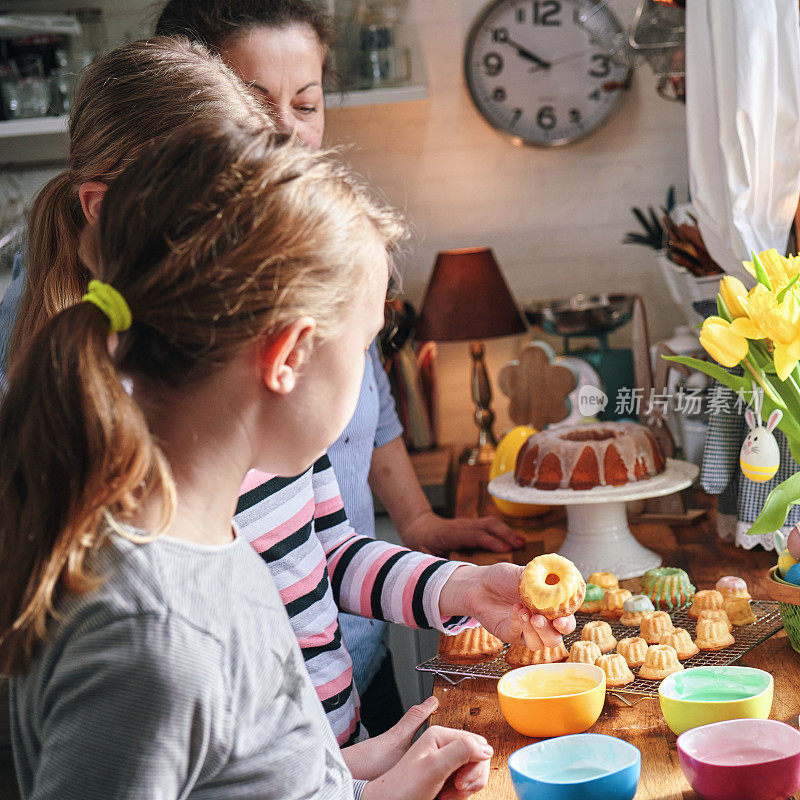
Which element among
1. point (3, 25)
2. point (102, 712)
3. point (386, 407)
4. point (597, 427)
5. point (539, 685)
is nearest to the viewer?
point (102, 712)

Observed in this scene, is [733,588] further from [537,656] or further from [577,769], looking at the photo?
[577,769]

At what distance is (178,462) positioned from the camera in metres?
0.59

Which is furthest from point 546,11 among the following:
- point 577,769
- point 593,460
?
point 577,769

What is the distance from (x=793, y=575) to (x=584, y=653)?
0.76 ft

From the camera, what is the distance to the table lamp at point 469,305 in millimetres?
2273

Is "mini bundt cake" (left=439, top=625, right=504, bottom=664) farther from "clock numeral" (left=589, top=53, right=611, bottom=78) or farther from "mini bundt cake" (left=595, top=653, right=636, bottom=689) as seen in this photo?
"clock numeral" (left=589, top=53, right=611, bottom=78)

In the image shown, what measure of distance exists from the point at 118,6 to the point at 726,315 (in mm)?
2026

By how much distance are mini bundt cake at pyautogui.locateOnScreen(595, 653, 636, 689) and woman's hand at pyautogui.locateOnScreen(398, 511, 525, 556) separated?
554 mm

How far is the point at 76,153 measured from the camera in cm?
92

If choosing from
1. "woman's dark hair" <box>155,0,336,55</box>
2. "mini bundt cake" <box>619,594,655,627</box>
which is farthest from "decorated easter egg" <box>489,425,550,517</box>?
"woman's dark hair" <box>155,0,336,55</box>

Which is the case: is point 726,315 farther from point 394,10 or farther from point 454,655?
A: point 394,10

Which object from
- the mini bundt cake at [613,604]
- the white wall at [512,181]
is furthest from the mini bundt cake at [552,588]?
the white wall at [512,181]

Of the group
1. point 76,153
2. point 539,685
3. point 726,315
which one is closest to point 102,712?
point 539,685

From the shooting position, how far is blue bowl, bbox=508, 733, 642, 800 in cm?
68
